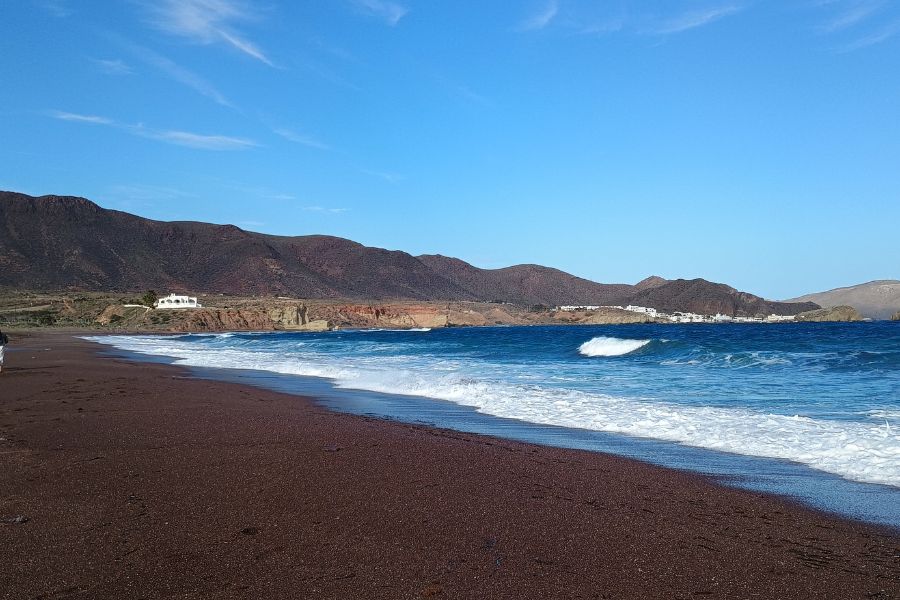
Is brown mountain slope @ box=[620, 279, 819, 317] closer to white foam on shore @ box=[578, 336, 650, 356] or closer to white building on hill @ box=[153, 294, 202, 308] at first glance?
white building on hill @ box=[153, 294, 202, 308]

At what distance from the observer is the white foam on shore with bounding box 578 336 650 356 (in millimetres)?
35919

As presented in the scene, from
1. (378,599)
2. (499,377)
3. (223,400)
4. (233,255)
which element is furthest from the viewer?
(233,255)

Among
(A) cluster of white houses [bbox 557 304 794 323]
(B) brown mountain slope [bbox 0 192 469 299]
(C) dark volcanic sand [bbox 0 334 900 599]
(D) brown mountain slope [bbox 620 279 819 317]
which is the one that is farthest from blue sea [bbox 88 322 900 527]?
(D) brown mountain slope [bbox 620 279 819 317]

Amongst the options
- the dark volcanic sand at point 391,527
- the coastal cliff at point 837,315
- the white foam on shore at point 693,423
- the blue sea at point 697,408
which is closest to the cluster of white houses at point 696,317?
the coastal cliff at point 837,315

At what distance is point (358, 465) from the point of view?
6.94 metres

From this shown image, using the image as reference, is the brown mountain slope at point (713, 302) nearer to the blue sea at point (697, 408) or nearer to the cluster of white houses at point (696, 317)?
the cluster of white houses at point (696, 317)

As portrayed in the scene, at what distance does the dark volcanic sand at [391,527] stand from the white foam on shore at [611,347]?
93.4 ft

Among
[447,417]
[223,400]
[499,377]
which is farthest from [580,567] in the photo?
[499,377]

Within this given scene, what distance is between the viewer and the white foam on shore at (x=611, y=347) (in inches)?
1414

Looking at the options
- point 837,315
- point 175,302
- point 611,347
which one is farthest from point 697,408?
point 837,315

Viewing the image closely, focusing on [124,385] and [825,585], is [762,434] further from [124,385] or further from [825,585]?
[124,385]

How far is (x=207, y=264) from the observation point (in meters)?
147

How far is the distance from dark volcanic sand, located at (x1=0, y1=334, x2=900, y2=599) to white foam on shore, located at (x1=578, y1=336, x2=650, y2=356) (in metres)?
28.5

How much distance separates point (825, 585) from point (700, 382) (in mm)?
14876
